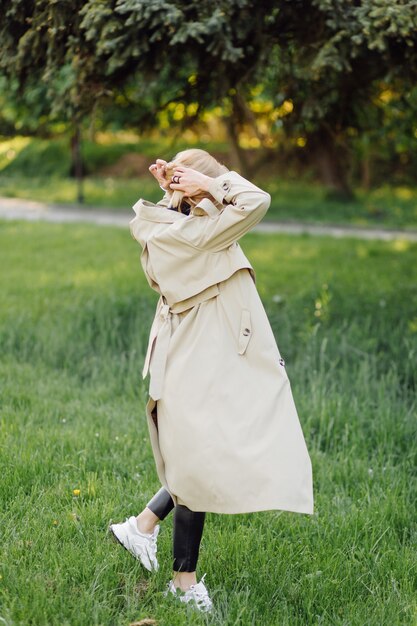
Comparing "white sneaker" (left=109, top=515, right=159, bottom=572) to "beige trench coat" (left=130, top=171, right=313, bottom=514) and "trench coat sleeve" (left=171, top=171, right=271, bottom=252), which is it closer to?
"beige trench coat" (left=130, top=171, right=313, bottom=514)

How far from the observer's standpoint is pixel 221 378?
262 centimetres

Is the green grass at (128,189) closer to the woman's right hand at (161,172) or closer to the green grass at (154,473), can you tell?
the green grass at (154,473)

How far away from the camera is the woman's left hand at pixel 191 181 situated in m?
2.66

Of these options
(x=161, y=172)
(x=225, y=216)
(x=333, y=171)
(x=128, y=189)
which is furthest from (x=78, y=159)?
(x=225, y=216)

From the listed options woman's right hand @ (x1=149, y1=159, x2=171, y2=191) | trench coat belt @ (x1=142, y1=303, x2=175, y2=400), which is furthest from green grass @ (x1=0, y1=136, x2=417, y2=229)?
trench coat belt @ (x1=142, y1=303, x2=175, y2=400)

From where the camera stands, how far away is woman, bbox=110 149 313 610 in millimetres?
2596

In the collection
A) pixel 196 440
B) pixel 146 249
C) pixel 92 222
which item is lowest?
pixel 92 222

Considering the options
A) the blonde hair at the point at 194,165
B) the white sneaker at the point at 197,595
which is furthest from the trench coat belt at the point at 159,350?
the white sneaker at the point at 197,595

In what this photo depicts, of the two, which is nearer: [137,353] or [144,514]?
[144,514]

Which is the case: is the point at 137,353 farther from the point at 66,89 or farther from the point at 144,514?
the point at 144,514

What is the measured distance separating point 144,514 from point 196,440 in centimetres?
51

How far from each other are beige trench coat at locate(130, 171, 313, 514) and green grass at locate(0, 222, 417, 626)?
17.7 inches

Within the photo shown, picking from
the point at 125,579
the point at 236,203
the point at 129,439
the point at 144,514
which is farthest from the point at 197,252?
the point at 129,439

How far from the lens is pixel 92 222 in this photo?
13000 mm
